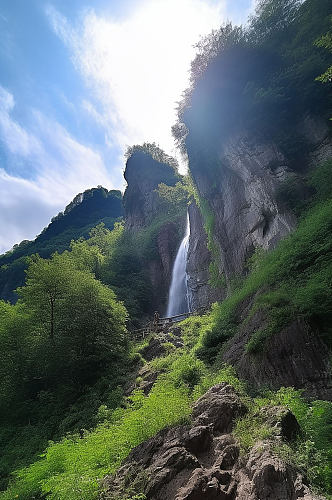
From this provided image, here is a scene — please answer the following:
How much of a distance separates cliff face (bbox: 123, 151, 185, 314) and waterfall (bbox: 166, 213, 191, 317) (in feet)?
3.67

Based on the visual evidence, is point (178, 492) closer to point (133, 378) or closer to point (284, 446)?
point (284, 446)

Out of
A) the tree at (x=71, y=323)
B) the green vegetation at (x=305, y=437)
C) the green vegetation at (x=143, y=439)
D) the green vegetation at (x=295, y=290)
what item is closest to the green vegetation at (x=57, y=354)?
the tree at (x=71, y=323)

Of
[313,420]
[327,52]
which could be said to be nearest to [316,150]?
[327,52]

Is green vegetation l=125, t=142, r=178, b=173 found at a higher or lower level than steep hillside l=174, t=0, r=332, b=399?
higher

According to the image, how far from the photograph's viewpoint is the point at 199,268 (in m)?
29.0

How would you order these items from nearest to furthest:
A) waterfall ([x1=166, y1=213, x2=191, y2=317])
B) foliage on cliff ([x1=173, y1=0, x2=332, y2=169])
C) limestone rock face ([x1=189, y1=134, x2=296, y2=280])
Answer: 1. limestone rock face ([x1=189, y1=134, x2=296, y2=280])
2. foliage on cliff ([x1=173, y1=0, x2=332, y2=169])
3. waterfall ([x1=166, y1=213, x2=191, y2=317])

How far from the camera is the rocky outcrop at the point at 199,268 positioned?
25922 mm

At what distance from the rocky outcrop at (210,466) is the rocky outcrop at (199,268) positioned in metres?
18.4

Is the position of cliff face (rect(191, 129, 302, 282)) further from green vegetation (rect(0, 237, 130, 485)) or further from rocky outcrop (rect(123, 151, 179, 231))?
rocky outcrop (rect(123, 151, 179, 231))

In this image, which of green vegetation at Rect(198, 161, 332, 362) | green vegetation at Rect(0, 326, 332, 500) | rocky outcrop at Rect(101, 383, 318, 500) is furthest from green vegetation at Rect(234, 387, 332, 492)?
green vegetation at Rect(198, 161, 332, 362)

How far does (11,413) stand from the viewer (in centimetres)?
1544

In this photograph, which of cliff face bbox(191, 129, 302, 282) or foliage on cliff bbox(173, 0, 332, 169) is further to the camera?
foliage on cliff bbox(173, 0, 332, 169)

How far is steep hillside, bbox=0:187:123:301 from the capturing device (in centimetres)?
7046

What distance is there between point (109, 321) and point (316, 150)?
1471cm
